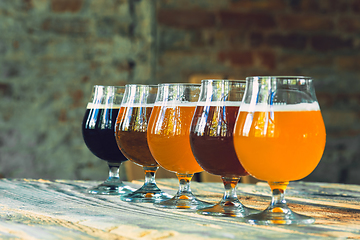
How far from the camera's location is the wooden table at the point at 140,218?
690mm

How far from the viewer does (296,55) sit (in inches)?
114

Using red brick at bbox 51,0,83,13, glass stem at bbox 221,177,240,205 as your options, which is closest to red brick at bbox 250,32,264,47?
red brick at bbox 51,0,83,13

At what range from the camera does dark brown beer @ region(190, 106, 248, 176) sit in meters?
0.86

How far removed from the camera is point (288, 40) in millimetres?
2902

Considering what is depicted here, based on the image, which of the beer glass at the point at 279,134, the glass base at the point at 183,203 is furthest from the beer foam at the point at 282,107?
the glass base at the point at 183,203

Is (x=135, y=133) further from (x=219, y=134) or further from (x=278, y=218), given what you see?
(x=278, y=218)

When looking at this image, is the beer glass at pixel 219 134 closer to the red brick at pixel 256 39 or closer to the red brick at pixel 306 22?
the red brick at pixel 256 39

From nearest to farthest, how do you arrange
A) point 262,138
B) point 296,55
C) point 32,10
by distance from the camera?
point 262,138
point 32,10
point 296,55

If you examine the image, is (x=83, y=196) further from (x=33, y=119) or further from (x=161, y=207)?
(x=33, y=119)

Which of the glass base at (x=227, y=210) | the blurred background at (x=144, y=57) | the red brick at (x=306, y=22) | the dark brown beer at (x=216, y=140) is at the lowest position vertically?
the glass base at (x=227, y=210)

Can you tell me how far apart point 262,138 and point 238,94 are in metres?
0.14

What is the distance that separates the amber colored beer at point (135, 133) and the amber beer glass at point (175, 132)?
0.08 m

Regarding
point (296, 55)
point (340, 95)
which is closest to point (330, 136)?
point (340, 95)

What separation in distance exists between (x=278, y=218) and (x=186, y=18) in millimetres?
2119
